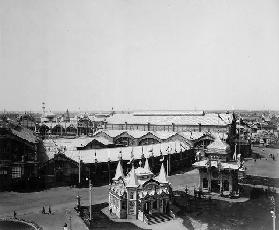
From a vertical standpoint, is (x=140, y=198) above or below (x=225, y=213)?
above

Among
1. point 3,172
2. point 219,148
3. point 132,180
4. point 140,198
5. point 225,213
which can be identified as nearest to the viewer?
point 140,198

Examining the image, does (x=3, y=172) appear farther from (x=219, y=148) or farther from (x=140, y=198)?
(x=219, y=148)

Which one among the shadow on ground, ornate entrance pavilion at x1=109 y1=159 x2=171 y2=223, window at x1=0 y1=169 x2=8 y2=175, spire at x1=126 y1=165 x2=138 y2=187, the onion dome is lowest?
the shadow on ground

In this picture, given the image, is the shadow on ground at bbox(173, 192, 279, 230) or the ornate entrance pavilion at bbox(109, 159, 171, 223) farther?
the ornate entrance pavilion at bbox(109, 159, 171, 223)

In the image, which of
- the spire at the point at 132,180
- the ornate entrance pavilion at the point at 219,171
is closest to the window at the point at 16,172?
the spire at the point at 132,180

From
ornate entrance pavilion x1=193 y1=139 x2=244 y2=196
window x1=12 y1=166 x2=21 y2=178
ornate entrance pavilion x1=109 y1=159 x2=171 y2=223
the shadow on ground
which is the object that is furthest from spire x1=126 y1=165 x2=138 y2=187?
window x1=12 y1=166 x2=21 y2=178

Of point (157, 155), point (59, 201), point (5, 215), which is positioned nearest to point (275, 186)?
point (157, 155)

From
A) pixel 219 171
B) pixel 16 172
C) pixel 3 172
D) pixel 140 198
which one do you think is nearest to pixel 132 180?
pixel 140 198

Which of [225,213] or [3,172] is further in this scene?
[3,172]

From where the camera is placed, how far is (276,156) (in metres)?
97.9

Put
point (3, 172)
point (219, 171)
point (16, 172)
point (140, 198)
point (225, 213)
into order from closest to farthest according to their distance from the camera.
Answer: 1. point (140, 198)
2. point (225, 213)
3. point (3, 172)
4. point (219, 171)
5. point (16, 172)

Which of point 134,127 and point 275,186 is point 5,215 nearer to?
point 275,186

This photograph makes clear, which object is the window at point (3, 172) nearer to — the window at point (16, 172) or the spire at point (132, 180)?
the window at point (16, 172)

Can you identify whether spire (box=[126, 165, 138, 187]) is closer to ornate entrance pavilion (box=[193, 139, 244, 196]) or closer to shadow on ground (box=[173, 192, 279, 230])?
shadow on ground (box=[173, 192, 279, 230])
